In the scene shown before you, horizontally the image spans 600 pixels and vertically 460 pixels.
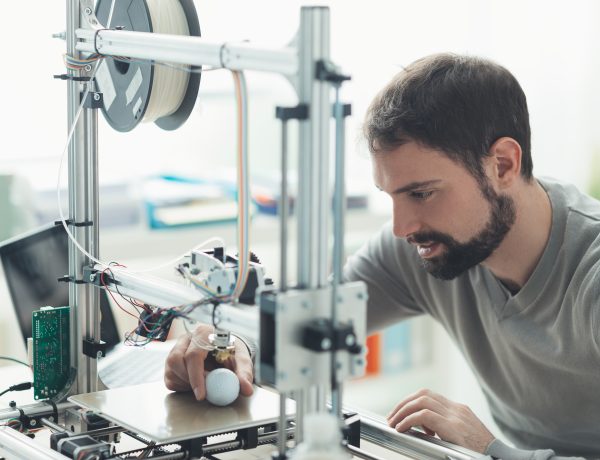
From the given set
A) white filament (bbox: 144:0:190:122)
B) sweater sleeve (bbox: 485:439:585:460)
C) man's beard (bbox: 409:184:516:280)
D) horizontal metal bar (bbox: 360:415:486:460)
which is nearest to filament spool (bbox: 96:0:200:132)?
white filament (bbox: 144:0:190:122)

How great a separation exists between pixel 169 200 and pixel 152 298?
1460 millimetres

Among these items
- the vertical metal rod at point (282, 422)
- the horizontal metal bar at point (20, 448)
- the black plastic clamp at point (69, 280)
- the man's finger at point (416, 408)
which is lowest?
the man's finger at point (416, 408)

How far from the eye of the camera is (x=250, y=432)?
132 cm

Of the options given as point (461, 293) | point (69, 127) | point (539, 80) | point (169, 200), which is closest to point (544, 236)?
point (461, 293)

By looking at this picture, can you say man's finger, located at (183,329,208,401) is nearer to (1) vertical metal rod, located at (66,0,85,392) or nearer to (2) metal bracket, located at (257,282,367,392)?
(1) vertical metal rod, located at (66,0,85,392)

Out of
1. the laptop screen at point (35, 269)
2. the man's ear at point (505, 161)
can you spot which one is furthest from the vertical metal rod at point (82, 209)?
the man's ear at point (505, 161)

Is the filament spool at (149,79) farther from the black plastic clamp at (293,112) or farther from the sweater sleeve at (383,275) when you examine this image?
the sweater sleeve at (383,275)

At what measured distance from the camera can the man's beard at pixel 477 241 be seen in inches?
61.8

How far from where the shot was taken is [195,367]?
4.42 ft

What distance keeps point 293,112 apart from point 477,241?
0.69 m

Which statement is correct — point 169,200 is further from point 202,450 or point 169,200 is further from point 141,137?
point 202,450

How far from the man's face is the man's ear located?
28mm

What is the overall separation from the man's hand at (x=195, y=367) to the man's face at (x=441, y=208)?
0.34 metres

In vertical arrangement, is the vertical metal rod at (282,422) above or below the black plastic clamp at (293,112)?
below
